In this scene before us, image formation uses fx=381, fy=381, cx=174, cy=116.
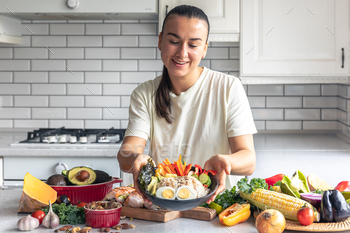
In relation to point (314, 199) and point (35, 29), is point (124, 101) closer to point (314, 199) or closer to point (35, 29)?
point (35, 29)

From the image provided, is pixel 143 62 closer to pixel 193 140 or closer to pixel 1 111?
pixel 1 111

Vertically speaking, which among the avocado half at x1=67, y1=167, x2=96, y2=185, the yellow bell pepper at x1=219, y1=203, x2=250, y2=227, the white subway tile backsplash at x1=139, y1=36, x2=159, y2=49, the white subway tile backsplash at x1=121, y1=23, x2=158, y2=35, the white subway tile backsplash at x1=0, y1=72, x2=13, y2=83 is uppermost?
the white subway tile backsplash at x1=121, y1=23, x2=158, y2=35

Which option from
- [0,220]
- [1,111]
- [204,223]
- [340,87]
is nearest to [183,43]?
[204,223]

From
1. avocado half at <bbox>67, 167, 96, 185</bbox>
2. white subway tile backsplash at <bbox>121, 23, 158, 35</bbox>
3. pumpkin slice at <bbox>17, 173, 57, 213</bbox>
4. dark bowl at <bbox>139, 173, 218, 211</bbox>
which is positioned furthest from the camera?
white subway tile backsplash at <bbox>121, 23, 158, 35</bbox>

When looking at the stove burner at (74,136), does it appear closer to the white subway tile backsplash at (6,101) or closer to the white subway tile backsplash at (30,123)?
the white subway tile backsplash at (30,123)

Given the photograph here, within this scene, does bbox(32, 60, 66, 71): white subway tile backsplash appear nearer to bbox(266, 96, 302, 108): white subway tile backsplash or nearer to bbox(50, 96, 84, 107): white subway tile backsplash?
bbox(50, 96, 84, 107): white subway tile backsplash

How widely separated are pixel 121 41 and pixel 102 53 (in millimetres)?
167

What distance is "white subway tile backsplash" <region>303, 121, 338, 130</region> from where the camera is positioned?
9.28ft

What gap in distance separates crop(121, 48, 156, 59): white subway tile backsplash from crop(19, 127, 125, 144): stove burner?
600 millimetres

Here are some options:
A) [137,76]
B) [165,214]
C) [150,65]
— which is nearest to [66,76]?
[137,76]

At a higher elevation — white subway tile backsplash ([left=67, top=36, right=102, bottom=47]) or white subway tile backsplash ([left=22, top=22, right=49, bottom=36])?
white subway tile backsplash ([left=22, top=22, right=49, bottom=36])

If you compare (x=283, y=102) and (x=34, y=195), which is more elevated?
(x=283, y=102)

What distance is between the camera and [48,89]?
9.37ft

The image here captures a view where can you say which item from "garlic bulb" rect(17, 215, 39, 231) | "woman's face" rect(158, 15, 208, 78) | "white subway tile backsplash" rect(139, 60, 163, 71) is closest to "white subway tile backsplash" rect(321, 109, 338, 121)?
"white subway tile backsplash" rect(139, 60, 163, 71)
